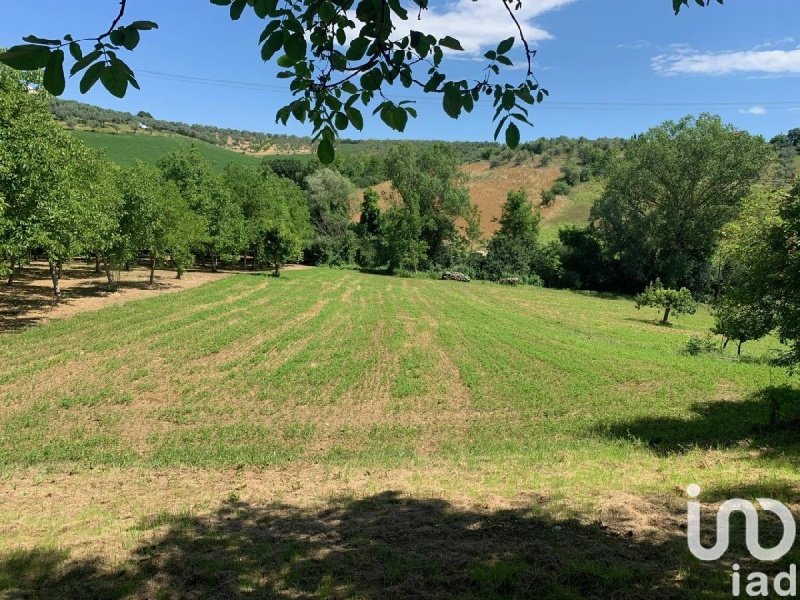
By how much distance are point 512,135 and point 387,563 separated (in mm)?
3459

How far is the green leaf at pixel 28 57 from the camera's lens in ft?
6.09

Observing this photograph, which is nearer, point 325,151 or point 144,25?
point 144,25

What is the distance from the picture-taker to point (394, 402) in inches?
531

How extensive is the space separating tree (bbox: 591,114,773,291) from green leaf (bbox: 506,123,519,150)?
50159 mm

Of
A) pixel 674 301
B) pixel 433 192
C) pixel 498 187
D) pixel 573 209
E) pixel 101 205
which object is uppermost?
pixel 498 187

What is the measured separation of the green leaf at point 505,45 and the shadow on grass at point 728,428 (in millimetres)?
8215

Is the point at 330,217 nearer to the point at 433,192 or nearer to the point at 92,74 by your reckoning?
the point at 433,192

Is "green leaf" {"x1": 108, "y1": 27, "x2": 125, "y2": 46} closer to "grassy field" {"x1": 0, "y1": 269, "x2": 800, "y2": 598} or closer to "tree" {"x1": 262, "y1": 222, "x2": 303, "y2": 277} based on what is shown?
"grassy field" {"x1": 0, "y1": 269, "x2": 800, "y2": 598}

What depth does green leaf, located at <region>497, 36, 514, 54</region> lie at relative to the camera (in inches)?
105

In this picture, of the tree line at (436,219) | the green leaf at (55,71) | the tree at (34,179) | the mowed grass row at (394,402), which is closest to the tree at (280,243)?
the tree line at (436,219)

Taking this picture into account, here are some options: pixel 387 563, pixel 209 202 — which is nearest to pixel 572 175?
pixel 209 202

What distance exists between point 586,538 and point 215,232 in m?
40.8

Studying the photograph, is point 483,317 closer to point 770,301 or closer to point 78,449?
point 770,301

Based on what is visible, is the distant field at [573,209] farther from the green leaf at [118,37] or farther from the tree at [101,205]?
the green leaf at [118,37]
